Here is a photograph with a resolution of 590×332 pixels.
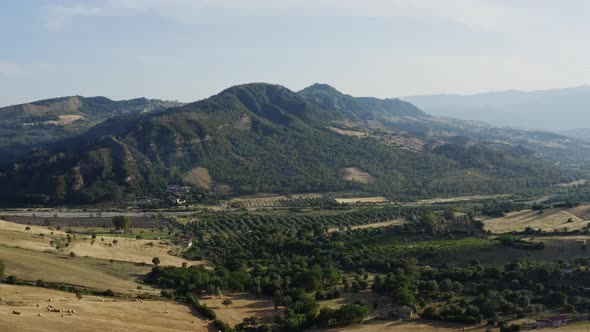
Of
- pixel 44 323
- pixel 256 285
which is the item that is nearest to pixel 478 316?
pixel 256 285


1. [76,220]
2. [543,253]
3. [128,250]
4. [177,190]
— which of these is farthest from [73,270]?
[177,190]

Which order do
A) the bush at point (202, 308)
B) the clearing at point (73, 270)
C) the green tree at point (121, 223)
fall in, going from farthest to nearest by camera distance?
the green tree at point (121, 223)
the clearing at point (73, 270)
the bush at point (202, 308)

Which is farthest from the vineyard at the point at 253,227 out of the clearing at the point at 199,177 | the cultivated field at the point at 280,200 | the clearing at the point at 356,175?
the clearing at the point at 356,175

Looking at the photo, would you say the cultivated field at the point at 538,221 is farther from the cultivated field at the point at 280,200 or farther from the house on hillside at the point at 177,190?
the house on hillside at the point at 177,190

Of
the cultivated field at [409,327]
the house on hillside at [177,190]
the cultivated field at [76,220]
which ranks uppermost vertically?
the house on hillside at [177,190]

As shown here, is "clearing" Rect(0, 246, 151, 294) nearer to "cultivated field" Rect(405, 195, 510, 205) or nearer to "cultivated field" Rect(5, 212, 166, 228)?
"cultivated field" Rect(5, 212, 166, 228)

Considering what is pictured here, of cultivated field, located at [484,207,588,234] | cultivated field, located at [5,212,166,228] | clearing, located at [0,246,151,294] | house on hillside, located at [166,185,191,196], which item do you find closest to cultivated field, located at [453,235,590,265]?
cultivated field, located at [484,207,588,234]

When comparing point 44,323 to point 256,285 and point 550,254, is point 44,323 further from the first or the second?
point 550,254

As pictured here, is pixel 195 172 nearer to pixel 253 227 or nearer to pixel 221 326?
pixel 253 227
